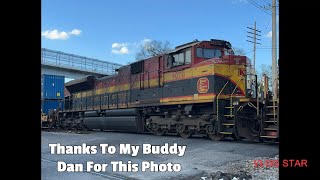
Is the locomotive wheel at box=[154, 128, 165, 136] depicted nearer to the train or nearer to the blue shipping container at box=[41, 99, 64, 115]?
the train

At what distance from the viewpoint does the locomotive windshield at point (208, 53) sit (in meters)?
11.5

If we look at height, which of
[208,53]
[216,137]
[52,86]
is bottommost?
[216,137]

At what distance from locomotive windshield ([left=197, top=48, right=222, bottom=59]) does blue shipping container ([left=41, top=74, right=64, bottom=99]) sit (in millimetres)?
12073

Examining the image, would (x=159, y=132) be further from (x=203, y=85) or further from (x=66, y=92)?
(x=66, y=92)

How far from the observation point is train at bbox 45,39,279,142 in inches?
382

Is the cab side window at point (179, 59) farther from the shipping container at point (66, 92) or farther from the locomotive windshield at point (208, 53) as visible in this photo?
the shipping container at point (66, 92)

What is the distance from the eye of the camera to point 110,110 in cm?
1600

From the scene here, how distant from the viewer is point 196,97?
36.6ft

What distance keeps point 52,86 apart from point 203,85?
43.2 feet

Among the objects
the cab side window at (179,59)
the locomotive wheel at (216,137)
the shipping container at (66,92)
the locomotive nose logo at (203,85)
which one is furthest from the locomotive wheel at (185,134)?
the shipping container at (66,92)

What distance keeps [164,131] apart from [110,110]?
445 cm

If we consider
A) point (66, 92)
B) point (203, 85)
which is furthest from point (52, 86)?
point (203, 85)
